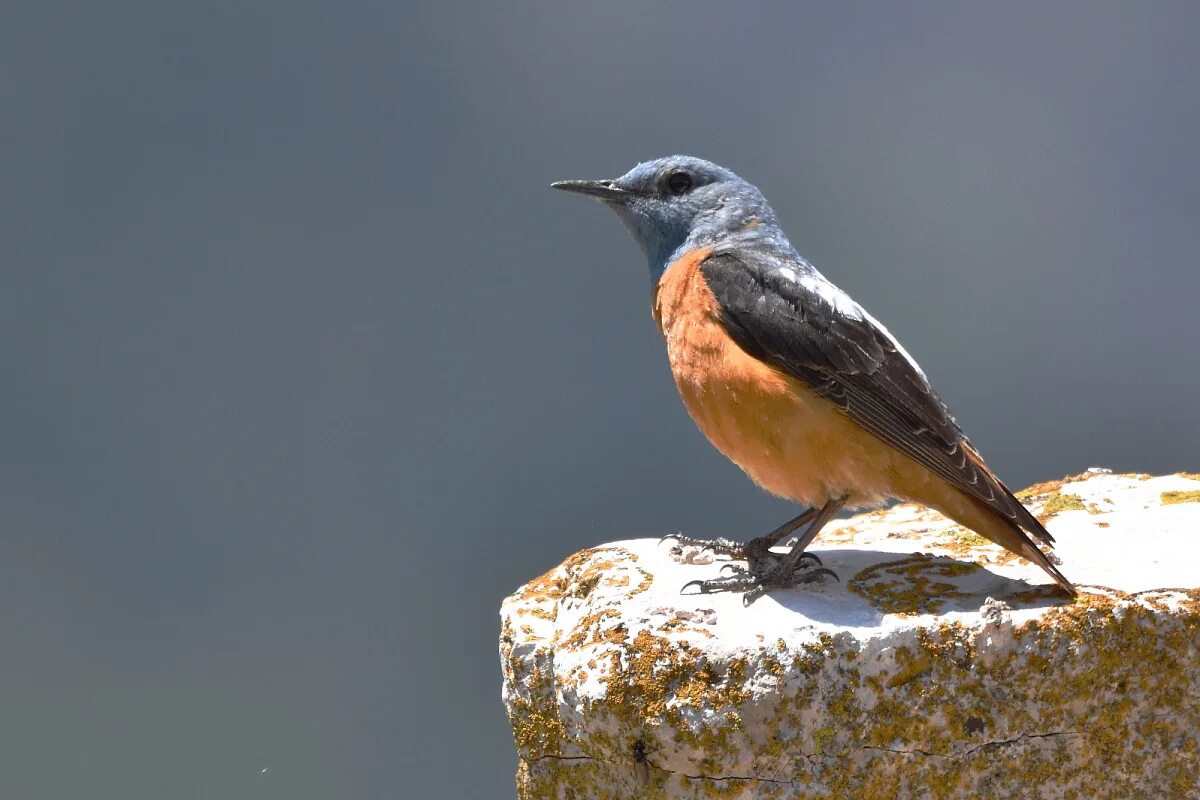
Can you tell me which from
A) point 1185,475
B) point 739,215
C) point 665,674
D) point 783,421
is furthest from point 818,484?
point 1185,475

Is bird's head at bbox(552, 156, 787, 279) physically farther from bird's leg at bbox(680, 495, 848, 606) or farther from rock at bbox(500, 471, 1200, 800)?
rock at bbox(500, 471, 1200, 800)

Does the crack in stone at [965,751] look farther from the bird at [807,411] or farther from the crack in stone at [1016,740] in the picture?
the bird at [807,411]

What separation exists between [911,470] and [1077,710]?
119cm

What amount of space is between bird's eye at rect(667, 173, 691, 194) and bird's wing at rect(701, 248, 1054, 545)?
0.90 meters

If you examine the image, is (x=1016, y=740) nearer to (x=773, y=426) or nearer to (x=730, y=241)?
(x=773, y=426)

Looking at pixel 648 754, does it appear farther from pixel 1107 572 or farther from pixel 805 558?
pixel 1107 572

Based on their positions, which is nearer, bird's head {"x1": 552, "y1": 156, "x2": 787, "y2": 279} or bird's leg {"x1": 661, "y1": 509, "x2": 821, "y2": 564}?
bird's leg {"x1": 661, "y1": 509, "x2": 821, "y2": 564}

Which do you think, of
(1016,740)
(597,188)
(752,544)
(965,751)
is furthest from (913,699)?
(597,188)

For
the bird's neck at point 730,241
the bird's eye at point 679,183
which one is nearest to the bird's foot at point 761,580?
the bird's neck at point 730,241

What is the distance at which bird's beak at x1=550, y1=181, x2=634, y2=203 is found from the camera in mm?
6934

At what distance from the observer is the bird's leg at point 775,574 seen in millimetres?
5285

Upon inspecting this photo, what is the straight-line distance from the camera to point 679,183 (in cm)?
682

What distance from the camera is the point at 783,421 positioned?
546cm

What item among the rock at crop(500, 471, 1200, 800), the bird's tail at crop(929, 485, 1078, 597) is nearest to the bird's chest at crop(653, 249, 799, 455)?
the bird's tail at crop(929, 485, 1078, 597)
